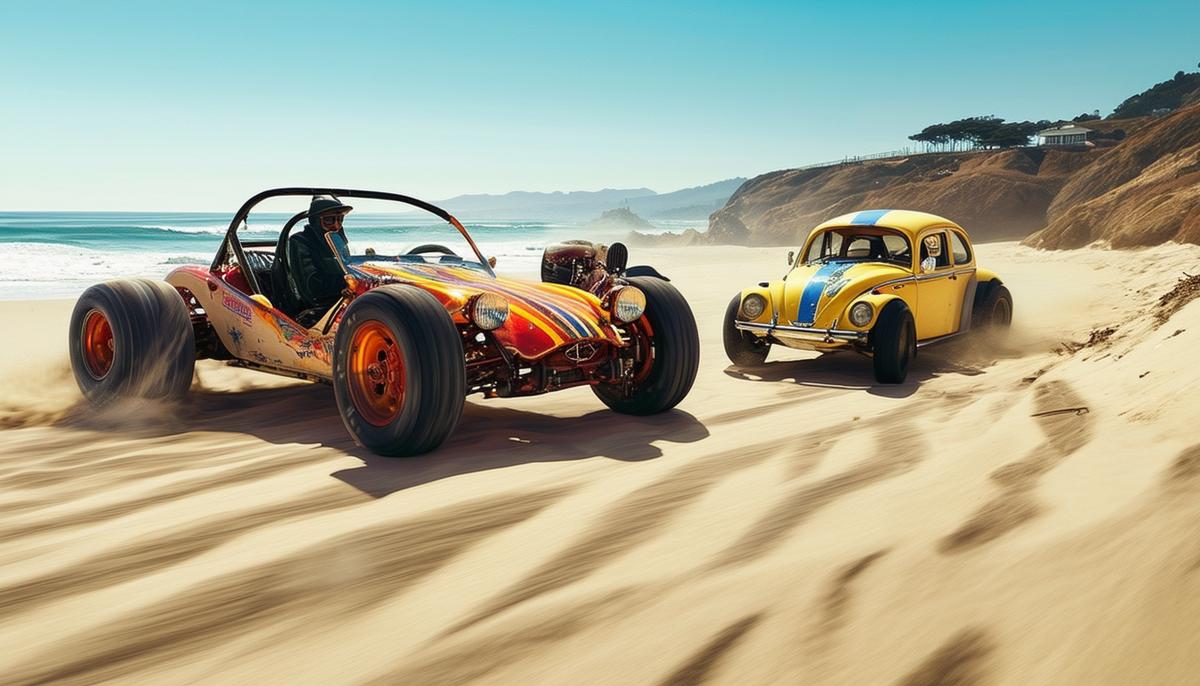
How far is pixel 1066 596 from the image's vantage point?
8.38ft

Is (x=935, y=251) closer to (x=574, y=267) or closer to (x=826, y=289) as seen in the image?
(x=826, y=289)

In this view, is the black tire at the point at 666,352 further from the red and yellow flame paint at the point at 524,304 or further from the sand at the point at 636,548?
the red and yellow flame paint at the point at 524,304

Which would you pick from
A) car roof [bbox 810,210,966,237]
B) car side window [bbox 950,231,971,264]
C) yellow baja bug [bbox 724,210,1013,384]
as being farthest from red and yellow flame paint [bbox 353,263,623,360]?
car side window [bbox 950,231,971,264]

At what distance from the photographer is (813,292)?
8.70 meters

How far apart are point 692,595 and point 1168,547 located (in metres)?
1.36

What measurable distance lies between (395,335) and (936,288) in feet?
20.7

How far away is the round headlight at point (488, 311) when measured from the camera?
5055 mm

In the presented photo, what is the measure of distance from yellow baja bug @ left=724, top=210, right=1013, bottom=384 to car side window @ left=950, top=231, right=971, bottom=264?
1 centimetres

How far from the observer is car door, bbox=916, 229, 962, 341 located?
916 centimetres

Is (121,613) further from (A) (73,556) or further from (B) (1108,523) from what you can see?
(B) (1108,523)

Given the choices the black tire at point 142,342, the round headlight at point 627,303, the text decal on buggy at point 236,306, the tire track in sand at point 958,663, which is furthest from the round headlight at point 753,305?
the tire track in sand at point 958,663

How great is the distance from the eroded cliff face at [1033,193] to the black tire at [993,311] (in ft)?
31.5

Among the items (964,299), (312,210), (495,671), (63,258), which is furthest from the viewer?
(63,258)

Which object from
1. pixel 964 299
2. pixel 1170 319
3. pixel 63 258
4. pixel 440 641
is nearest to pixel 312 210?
pixel 440 641
